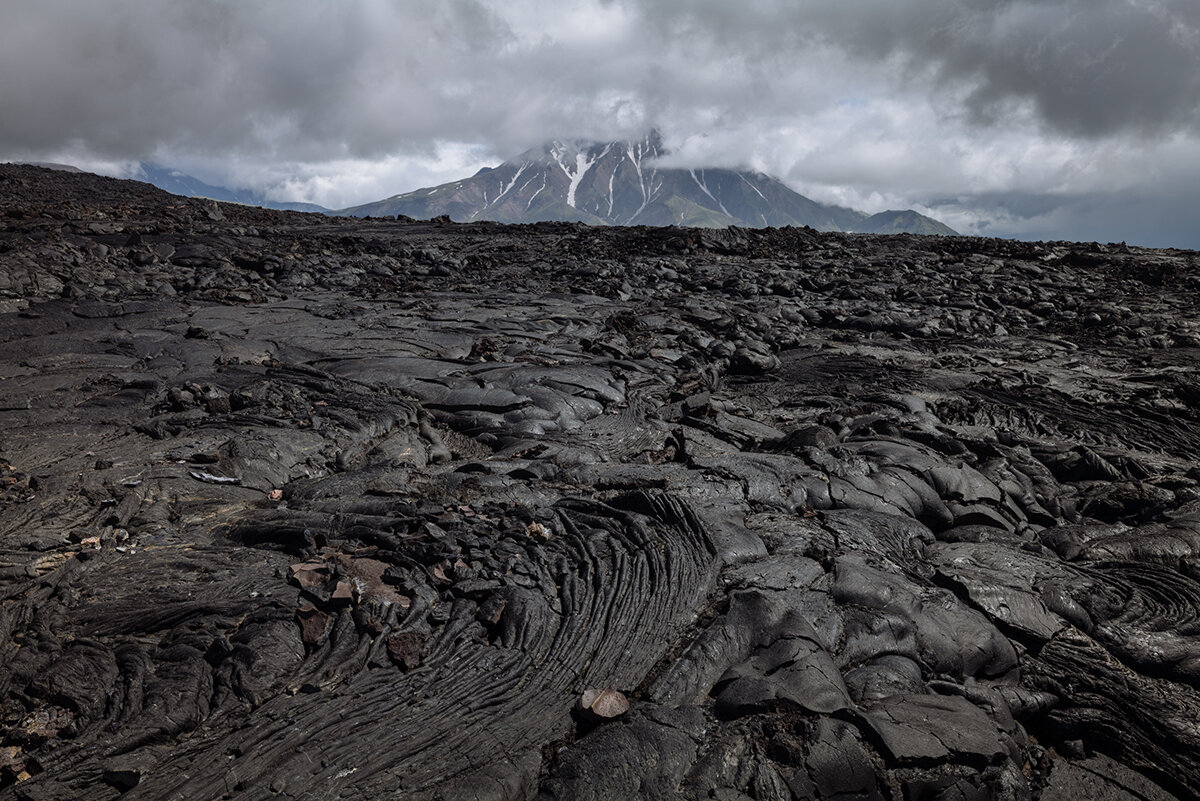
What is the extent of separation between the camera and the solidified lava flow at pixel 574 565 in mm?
3910

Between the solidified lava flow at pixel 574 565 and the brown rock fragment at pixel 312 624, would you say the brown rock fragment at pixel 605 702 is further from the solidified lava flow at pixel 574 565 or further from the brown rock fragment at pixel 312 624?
the brown rock fragment at pixel 312 624

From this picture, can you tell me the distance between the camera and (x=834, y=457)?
8320mm

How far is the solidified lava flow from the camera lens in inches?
154

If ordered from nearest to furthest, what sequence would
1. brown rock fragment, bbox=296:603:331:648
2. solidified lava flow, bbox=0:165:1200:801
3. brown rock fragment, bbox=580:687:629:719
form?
solidified lava flow, bbox=0:165:1200:801 → brown rock fragment, bbox=580:687:629:719 → brown rock fragment, bbox=296:603:331:648

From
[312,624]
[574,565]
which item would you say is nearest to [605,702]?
[574,565]

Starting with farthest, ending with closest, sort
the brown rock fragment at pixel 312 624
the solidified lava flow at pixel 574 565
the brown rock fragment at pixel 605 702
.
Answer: the brown rock fragment at pixel 312 624, the brown rock fragment at pixel 605 702, the solidified lava flow at pixel 574 565

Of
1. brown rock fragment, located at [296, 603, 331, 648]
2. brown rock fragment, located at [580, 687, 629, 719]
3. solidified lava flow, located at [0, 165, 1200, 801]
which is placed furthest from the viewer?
brown rock fragment, located at [296, 603, 331, 648]

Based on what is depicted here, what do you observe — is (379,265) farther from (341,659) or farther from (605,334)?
(341,659)

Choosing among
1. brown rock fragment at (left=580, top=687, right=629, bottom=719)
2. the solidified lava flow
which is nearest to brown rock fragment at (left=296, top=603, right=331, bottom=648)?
the solidified lava flow

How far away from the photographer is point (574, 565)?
5891mm

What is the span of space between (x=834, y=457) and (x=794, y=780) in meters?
5.27

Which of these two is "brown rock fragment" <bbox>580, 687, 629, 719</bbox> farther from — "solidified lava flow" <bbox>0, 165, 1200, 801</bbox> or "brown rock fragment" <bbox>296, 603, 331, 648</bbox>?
"brown rock fragment" <bbox>296, 603, 331, 648</bbox>

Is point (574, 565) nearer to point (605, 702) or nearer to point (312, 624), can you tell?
point (605, 702)

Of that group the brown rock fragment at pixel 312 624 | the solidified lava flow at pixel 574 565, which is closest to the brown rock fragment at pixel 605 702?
the solidified lava flow at pixel 574 565
